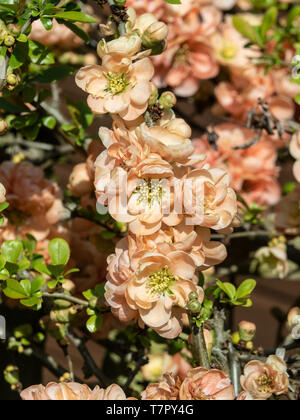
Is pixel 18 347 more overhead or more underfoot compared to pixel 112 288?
more underfoot

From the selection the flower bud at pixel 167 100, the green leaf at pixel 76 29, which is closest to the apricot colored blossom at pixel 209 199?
the flower bud at pixel 167 100

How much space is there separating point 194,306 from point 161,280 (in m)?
0.07

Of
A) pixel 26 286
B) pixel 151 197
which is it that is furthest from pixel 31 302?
pixel 151 197

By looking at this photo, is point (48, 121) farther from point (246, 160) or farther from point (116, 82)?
point (246, 160)

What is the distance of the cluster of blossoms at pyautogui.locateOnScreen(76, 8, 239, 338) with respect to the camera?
0.68m

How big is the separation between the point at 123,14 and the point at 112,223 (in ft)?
1.34

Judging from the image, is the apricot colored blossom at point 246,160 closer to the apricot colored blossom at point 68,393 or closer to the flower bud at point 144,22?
the flower bud at point 144,22

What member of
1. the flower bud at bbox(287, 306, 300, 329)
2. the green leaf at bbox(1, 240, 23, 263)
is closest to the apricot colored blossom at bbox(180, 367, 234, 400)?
the flower bud at bbox(287, 306, 300, 329)

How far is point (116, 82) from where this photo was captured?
736 mm

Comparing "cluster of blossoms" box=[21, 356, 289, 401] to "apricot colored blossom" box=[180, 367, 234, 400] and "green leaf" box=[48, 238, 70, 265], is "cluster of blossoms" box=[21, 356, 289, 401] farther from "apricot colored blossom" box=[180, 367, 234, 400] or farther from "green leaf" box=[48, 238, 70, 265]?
"green leaf" box=[48, 238, 70, 265]

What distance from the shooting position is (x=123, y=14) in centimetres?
75

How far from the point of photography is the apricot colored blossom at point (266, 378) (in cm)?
79

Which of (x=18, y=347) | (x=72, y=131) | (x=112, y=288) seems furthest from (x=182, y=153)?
(x=18, y=347)
